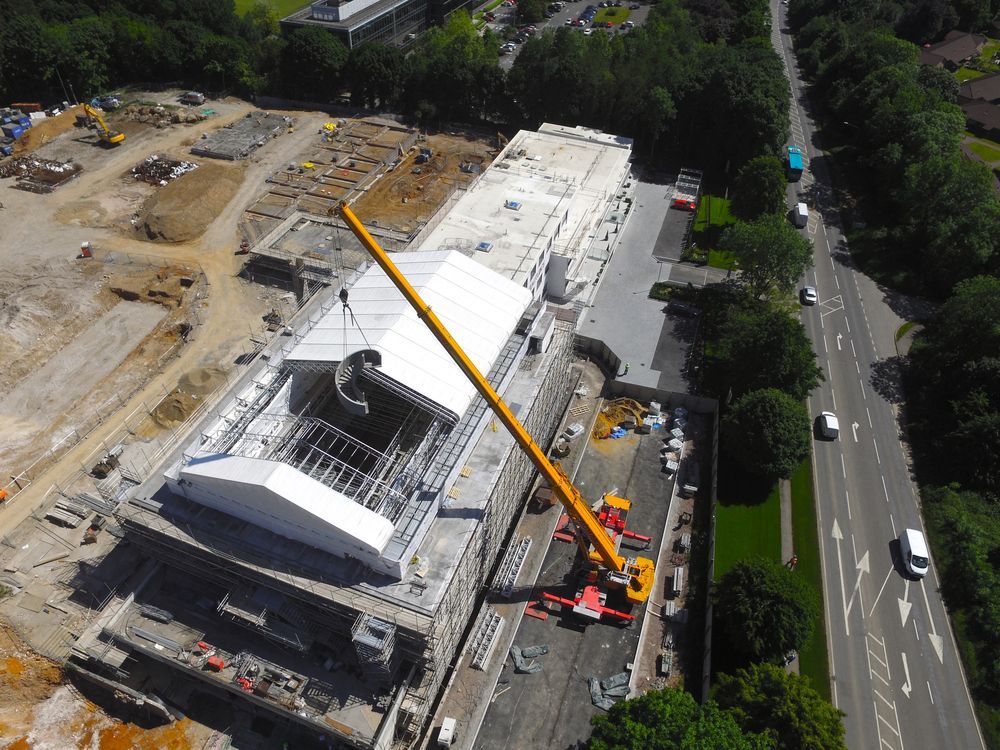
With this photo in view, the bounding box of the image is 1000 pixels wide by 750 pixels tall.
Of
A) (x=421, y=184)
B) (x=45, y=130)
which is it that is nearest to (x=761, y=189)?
(x=421, y=184)

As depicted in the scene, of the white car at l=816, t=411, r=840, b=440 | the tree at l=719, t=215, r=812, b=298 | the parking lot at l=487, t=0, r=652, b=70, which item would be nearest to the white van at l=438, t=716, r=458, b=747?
the white car at l=816, t=411, r=840, b=440

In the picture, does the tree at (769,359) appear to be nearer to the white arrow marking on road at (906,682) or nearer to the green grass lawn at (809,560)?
the green grass lawn at (809,560)

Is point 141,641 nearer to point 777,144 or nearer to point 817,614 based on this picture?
point 817,614

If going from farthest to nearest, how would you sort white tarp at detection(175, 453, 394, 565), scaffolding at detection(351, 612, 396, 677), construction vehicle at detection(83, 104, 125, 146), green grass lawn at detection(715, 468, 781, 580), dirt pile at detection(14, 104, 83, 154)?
construction vehicle at detection(83, 104, 125, 146) < dirt pile at detection(14, 104, 83, 154) < green grass lawn at detection(715, 468, 781, 580) < white tarp at detection(175, 453, 394, 565) < scaffolding at detection(351, 612, 396, 677)

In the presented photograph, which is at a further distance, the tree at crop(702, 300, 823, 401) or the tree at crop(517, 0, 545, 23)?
the tree at crop(517, 0, 545, 23)

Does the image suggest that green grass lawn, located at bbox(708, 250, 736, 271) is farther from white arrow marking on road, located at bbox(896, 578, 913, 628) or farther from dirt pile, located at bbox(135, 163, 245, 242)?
dirt pile, located at bbox(135, 163, 245, 242)

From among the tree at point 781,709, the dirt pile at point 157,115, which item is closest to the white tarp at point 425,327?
the tree at point 781,709

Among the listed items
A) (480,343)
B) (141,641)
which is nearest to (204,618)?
(141,641)
